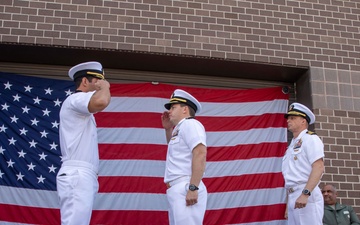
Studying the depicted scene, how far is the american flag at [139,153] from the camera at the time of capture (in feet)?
22.7

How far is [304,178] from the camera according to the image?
5.50 m

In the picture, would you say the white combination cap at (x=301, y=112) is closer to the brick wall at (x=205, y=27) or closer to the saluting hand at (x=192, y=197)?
the brick wall at (x=205, y=27)

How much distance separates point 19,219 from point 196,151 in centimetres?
310

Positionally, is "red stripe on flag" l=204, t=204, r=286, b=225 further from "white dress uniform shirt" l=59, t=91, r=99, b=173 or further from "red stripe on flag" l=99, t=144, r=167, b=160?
"white dress uniform shirt" l=59, t=91, r=99, b=173

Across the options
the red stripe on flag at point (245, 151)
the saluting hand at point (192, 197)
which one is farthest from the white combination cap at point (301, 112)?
the saluting hand at point (192, 197)

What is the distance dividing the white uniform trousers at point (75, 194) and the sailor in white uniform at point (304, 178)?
206 cm

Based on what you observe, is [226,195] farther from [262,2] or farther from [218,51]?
[262,2]

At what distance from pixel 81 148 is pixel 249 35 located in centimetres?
372

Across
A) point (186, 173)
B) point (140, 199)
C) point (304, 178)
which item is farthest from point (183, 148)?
point (140, 199)

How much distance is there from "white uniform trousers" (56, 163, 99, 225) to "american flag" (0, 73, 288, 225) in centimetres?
247

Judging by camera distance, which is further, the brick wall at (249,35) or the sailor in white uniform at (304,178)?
the brick wall at (249,35)

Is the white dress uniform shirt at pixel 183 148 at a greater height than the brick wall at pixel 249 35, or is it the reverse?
the brick wall at pixel 249 35

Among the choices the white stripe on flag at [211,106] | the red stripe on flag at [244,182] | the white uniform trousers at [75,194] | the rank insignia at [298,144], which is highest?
the white stripe on flag at [211,106]

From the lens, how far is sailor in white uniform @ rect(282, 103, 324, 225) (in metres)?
5.31
